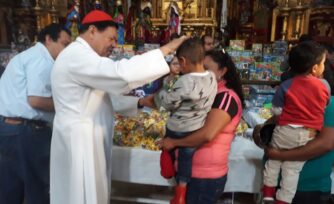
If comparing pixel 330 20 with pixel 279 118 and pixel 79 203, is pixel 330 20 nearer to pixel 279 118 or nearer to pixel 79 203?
pixel 279 118

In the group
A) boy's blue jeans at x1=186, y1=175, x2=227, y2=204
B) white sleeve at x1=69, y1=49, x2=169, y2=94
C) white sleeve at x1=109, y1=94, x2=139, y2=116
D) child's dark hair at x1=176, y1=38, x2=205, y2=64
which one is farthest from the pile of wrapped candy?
child's dark hair at x1=176, y1=38, x2=205, y2=64

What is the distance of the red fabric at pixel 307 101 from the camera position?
1.54 meters

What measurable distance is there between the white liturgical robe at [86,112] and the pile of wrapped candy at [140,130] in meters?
0.36

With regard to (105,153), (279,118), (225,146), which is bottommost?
(105,153)

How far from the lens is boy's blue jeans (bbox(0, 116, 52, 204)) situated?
2.11 meters

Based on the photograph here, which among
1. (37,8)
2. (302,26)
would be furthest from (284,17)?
(37,8)

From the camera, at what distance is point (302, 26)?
6.97 meters

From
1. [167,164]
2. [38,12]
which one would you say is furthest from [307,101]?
[38,12]

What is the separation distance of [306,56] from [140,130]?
1.37 meters

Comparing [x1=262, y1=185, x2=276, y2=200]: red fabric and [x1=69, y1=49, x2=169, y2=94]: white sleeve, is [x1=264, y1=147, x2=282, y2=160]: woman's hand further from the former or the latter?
[x1=69, y1=49, x2=169, y2=94]: white sleeve

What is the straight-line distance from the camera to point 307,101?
5.10 ft

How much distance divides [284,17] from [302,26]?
614 millimetres

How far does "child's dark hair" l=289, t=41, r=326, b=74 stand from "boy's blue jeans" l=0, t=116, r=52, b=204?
5.44 ft

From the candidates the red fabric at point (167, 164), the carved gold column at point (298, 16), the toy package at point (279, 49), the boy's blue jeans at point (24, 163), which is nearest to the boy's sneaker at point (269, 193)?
the red fabric at point (167, 164)
